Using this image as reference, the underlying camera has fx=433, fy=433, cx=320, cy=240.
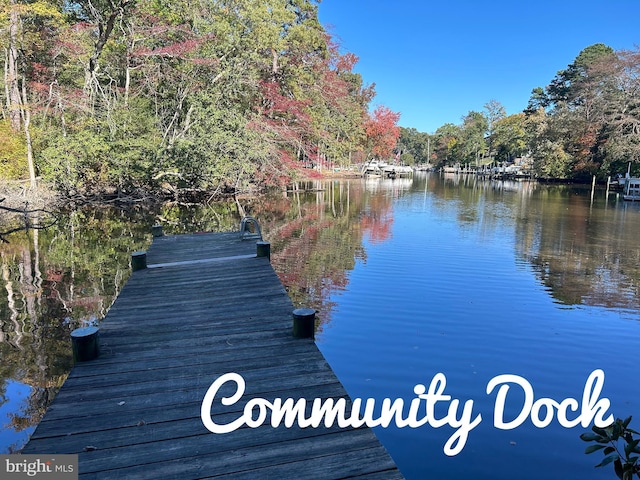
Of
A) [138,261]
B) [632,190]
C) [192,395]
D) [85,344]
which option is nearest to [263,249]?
[138,261]

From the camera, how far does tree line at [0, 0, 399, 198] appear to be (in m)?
16.5

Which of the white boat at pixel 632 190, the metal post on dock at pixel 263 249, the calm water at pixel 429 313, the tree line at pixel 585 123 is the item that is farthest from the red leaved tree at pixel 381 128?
the metal post on dock at pixel 263 249

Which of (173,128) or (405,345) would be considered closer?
(405,345)

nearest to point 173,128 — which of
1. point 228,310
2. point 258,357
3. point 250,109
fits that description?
point 250,109

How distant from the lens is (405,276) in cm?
924

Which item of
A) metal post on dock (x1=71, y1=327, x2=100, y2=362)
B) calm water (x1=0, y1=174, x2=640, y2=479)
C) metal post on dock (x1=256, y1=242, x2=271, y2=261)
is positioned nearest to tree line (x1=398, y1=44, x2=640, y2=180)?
calm water (x1=0, y1=174, x2=640, y2=479)

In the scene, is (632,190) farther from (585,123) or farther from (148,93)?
(148,93)

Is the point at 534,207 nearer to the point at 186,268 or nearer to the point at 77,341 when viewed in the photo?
the point at 186,268

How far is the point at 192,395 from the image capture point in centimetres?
301

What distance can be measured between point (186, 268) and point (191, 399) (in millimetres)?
4129

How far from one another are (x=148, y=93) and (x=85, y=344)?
19149 mm

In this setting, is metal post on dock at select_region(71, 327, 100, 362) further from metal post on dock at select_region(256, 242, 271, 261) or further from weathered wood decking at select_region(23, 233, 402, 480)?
metal post on dock at select_region(256, 242, 271, 261)

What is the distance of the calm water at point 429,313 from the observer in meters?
4.07

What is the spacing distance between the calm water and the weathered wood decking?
1233mm
